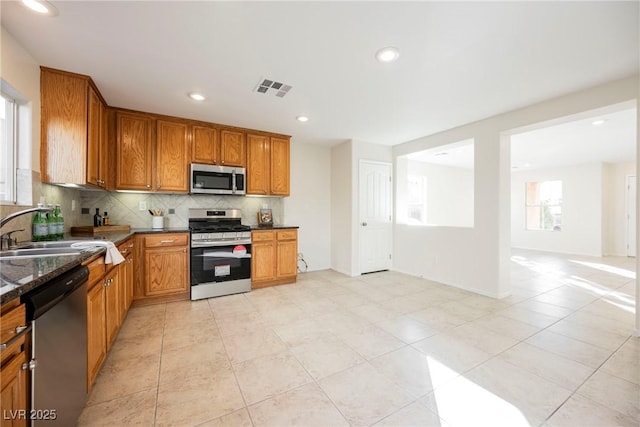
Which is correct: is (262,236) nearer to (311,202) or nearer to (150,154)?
(311,202)

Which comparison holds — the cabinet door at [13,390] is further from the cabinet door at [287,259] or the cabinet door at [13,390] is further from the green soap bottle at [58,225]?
the cabinet door at [287,259]

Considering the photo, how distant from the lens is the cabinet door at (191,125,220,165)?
355cm

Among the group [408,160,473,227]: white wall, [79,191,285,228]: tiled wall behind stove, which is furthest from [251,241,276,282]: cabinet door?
[408,160,473,227]: white wall

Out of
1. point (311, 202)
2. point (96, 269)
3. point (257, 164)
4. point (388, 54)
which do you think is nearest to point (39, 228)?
point (96, 269)

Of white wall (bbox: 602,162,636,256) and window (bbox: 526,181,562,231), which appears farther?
window (bbox: 526,181,562,231)

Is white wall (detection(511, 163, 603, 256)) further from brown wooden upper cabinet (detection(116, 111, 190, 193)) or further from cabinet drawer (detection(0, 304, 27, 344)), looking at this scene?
cabinet drawer (detection(0, 304, 27, 344))

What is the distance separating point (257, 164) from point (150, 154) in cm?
143

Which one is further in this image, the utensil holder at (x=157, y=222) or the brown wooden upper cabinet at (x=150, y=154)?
the utensil holder at (x=157, y=222)

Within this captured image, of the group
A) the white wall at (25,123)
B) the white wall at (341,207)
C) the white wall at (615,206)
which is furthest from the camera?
the white wall at (615,206)

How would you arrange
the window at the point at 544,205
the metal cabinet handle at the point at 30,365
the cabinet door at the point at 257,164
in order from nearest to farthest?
1. the metal cabinet handle at the point at 30,365
2. the cabinet door at the point at 257,164
3. the window at the point at 544,205

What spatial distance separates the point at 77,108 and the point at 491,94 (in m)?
4.21

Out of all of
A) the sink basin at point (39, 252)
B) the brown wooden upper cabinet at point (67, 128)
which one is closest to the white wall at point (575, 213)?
the sink basin at point (39, 252)

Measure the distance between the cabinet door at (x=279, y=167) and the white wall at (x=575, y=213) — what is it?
800 cm

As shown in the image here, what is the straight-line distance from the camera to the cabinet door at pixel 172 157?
132 inches
